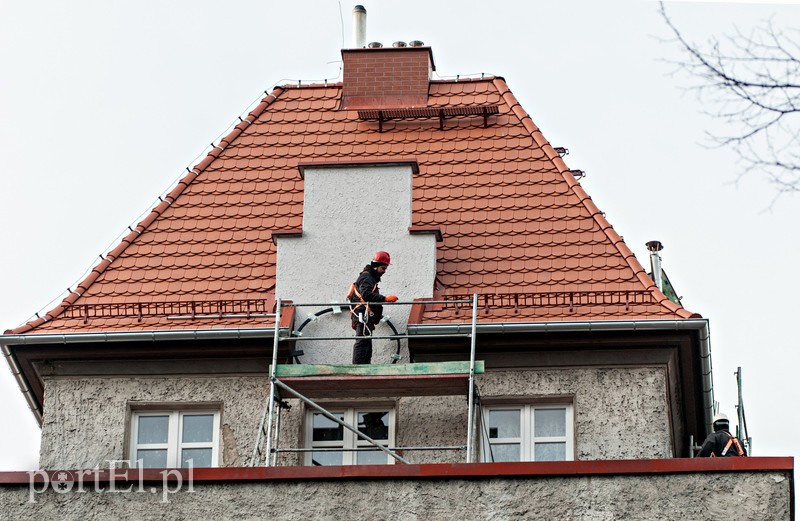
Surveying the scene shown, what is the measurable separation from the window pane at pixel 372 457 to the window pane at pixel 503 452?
1.03 meters

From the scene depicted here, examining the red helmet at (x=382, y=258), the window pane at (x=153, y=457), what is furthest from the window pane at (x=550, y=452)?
the window pane at (x=153, y=457)

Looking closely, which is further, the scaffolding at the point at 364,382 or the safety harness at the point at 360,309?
the safety harness at the point at 360,309

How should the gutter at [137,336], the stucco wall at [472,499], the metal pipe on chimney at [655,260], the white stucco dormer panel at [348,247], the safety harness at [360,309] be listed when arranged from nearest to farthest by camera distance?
the stucco wall at [472,499] < the safety harness at [360,309] < the gutter at [137,336] < the white stucco dormer panel at [348,247] < the metal pipe on chimney at [655,260]

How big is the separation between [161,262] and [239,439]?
8.04 ft

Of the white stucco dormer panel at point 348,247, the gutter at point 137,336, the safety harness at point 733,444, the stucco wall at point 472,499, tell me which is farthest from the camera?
the white stucco dormer panel at point 348,247

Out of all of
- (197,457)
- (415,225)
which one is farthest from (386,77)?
(197,457)

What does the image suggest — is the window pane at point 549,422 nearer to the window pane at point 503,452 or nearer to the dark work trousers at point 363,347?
the window pane at point 503,452

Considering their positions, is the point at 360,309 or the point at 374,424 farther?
the point at 374,424

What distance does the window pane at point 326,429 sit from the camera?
60.0 feet

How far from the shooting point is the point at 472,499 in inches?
603

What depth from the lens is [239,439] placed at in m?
18.2

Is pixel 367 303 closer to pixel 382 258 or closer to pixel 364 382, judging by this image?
pixel 382 258

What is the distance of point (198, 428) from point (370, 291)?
6.93ft

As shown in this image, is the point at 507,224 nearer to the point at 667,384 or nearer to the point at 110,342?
the point at 667,384
